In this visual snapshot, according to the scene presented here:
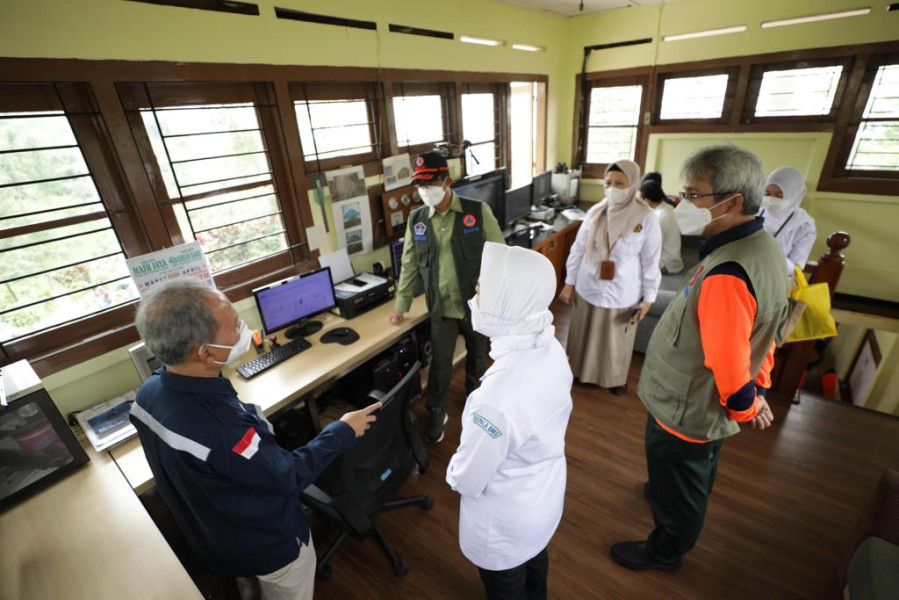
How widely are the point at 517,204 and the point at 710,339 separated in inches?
119

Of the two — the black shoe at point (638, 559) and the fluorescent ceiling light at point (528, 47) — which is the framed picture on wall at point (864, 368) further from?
the fluorescent ceiling light at point (528, 47)

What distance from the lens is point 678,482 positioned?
1.47m

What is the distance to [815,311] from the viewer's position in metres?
2.29

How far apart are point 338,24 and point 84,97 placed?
4.49ft

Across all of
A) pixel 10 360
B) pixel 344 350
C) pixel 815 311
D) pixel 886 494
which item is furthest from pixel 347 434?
pixel 815 311

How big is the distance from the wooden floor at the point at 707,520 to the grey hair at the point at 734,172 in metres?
1.55

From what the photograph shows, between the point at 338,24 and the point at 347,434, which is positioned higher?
the point at 338,24

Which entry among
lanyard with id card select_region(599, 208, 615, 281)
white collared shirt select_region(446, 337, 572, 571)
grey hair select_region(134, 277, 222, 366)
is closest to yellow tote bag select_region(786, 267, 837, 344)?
lanyard with id card select_region(599, 208, 615, 281)

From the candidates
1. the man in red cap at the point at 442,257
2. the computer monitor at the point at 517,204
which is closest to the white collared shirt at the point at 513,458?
the man in red cap at the point at 442,257

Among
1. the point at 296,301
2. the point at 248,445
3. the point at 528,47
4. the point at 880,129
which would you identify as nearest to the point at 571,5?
the point at 528,47

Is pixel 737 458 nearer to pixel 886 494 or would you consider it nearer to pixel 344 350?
pixel 886 494

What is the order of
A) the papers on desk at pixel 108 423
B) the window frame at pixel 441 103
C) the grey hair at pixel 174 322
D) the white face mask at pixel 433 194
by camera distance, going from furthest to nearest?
1. the window frame at pixel 441 103
2. the white face mask at pixel 433 194
3. the papers on desk at pixel 108 423
4. the grey hair at pixel 174 322

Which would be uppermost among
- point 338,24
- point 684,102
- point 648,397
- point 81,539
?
point 338,24

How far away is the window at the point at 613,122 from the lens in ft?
14.8
